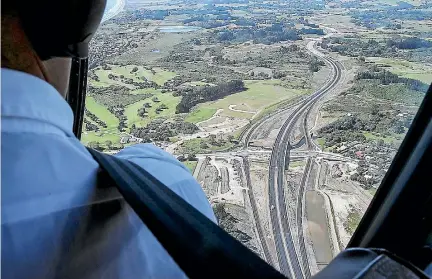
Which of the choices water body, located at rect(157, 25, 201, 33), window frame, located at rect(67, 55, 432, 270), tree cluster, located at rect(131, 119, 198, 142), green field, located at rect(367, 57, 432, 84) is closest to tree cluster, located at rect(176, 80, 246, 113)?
tree cluster, located at rect(131, 119, 198, 142)

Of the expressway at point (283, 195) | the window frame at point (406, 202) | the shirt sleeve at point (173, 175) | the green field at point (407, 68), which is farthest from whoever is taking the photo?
the expressway at point (283, 195)

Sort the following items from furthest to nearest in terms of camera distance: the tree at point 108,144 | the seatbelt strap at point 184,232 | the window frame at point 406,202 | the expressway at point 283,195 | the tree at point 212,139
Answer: the tree at point 212,139
the tree at point 108,144
the expressway at point 283,195
the window frame at point 406,202
the seatbelt strap at point 184,232

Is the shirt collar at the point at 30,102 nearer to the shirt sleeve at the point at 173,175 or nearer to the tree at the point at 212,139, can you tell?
the shirt sleeve at the point at 173,175

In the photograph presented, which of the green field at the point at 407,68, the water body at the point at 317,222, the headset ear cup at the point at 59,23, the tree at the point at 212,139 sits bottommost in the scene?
the water body at the point at 317,222

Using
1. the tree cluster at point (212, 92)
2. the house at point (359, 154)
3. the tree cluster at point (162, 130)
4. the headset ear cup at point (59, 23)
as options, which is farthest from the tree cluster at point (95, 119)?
the house at point (359, 154)

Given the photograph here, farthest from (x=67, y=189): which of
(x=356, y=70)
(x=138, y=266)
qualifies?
(x=356, y=70)

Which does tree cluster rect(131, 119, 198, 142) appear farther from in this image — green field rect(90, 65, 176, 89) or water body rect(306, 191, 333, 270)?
water body rect(306, 191, 333, 270)

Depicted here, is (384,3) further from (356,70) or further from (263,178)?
(263,178)
